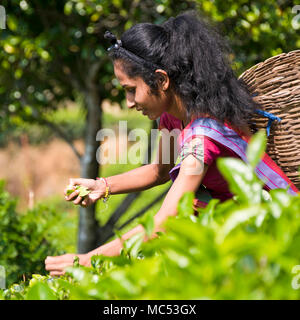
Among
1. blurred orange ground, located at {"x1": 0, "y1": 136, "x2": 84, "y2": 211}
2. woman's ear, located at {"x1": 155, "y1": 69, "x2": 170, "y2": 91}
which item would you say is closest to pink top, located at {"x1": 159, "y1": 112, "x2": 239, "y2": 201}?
woman's ear, located at {"x1": 155, "y1": 69, "x2": 170, "y2": 91}

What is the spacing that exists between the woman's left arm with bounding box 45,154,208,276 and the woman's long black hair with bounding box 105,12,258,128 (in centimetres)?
25

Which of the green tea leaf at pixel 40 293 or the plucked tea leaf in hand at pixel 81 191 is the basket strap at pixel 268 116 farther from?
the green tea leaf at pixel 40 293

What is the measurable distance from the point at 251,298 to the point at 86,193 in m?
1.34

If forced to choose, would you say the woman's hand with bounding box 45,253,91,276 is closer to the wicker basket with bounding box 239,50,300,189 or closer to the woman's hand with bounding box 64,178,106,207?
the woman's hand with bounding box 64,178,106,207

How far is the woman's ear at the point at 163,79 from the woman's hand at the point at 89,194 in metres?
0.53

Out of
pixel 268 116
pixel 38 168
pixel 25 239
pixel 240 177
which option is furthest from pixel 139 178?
pixel 38 168

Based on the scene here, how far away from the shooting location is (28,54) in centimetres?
321

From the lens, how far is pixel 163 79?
188 centimetres

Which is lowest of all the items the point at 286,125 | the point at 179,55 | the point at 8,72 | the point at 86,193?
the point at 86,193

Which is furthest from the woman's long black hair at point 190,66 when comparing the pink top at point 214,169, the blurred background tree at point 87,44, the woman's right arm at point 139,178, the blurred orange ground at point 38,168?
the blurred orange ground at point 38,168

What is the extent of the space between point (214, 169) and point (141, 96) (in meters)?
0.41

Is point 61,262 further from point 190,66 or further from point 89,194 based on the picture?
point 190,66
